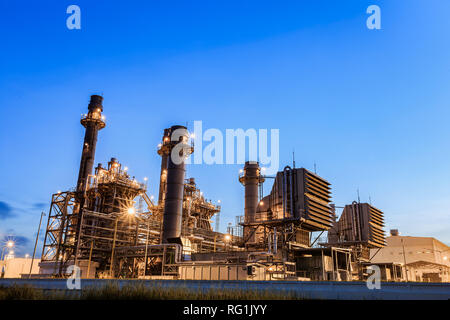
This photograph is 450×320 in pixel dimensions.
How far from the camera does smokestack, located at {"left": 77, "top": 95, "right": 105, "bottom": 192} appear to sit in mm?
57281

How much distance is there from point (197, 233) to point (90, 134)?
77.2 feet

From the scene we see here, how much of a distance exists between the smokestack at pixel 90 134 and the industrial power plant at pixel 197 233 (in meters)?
0.16

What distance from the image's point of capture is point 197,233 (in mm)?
59312

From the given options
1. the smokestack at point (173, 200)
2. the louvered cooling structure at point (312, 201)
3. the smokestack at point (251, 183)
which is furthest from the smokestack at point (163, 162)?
the louvered cooling structure at point (312, 201)

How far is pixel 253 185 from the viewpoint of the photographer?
62219mm

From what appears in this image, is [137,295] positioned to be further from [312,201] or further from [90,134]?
[90,134]

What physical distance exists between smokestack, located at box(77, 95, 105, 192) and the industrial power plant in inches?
6.3

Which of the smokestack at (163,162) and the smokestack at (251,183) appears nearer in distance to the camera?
the smokestack at (251,183)

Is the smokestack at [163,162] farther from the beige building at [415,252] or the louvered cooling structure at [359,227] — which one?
the beige building at [415,252]

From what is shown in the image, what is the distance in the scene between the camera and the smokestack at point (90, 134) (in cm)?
5728

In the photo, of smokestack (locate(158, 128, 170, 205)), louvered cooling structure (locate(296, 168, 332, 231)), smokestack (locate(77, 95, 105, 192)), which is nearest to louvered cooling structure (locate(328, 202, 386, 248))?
louvered cooling structure (locate(296, 168, 332, 231))
